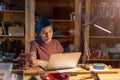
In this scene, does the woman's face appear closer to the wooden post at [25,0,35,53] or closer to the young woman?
the young woman

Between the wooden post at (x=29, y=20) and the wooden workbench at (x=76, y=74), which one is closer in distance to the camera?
the wooden workbench at (x=76, y=74)

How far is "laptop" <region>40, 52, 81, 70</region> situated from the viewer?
2012 millimetres

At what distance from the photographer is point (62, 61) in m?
2.07

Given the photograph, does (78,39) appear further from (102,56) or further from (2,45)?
(2,45)

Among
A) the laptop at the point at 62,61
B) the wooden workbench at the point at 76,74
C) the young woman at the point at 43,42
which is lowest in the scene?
the wooden workbench at the point at 76,74

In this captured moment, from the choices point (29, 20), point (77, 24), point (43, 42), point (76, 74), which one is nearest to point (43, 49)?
point (43, 42)

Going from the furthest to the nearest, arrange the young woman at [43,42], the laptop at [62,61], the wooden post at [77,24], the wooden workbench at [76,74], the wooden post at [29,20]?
the wooden post at [77,24] < the wooden post at [29,20] < the young woman at [43,42] < the laptop at [62,61] < the wooden workbench at [76,74]

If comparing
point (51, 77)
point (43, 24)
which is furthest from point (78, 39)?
point (51, 77)

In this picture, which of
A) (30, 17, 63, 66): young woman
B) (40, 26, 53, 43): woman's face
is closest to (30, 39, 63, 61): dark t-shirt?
(30, 17, 63, 66): young woman

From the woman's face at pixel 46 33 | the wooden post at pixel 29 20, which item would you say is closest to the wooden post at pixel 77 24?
the wooden post at pixel 29 20

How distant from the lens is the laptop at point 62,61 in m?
2.01

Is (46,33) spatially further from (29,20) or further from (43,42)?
(29,20)

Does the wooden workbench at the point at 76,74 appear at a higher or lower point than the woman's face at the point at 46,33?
lower

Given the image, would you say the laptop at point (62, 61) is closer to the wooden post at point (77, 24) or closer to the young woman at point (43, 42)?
the young woman at point (43, 42)
